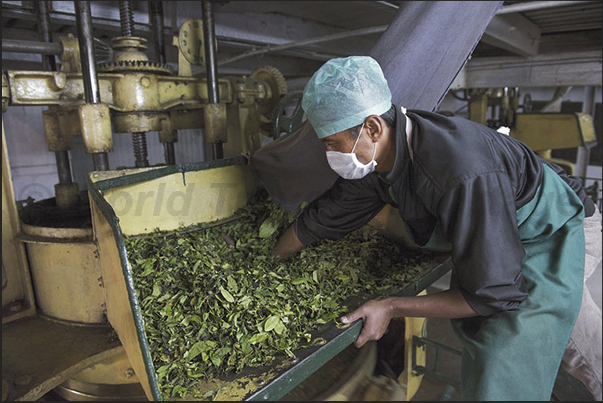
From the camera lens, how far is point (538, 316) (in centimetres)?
143

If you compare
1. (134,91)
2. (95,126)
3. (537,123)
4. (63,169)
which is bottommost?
(63,169)

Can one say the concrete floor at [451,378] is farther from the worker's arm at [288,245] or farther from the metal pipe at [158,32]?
the metal pipe at [158,32]

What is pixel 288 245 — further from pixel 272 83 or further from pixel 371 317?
pixel 272 83

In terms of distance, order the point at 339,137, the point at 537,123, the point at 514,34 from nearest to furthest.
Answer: the point at 339,137 < the point at 514,34 < the point at 537,123

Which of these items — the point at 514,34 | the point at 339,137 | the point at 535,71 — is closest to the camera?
the point at 339,137

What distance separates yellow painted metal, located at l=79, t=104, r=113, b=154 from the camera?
6.52 ft

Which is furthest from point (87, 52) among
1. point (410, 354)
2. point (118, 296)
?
point (410, 354)

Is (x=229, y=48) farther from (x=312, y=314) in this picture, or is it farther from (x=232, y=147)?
(x=312, y=314)

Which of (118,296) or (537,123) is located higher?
(537,123)

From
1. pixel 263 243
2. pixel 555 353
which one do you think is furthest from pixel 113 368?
pixel 555 353

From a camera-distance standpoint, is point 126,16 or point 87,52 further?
point 126,16

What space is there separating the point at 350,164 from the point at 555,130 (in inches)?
179

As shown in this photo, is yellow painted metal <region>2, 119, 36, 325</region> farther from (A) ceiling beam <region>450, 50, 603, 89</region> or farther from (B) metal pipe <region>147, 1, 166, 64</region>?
(A) ceiling beam <region>450, 50, 603, 89</region>

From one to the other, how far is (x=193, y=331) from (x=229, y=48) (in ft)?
13.7
